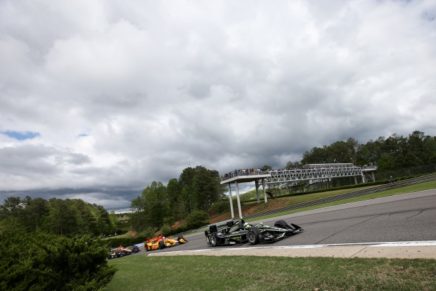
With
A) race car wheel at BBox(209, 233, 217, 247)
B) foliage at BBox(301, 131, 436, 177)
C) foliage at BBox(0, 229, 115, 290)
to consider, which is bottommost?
race car wheel at BBox(209, 233, 217, 247)

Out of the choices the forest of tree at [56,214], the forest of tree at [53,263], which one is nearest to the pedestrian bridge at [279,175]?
the forest of tree at [53,263]

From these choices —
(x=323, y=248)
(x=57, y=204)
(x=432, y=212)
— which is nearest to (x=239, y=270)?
(x=323, y=248)

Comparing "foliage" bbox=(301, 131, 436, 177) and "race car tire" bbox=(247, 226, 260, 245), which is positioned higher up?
"foliage" bbox=(301, 131, 436, 177)

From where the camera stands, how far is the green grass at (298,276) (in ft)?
16.7

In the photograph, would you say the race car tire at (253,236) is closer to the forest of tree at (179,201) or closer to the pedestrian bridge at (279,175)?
the pedestrian bridge at (279,175)

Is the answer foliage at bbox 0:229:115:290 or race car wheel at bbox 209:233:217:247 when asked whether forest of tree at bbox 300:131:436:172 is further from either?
foliage at bbox 0:229:115:290

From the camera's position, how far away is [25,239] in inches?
329

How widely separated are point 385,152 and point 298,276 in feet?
410

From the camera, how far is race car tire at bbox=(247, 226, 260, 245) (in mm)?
13325

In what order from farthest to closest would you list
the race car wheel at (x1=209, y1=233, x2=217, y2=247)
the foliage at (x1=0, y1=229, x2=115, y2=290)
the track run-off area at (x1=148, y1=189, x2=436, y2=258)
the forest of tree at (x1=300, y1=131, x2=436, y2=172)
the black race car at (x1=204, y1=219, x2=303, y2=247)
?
the forest of tree at (x1=300, y1=131, x2=436, y2=172), the race car wheel at (x1=209, y1=233, x2=217, y2=247), the black race car at (x1=204, y1=219, x2=303, y2=247), the track run-off area at (x1=148, y1=189, x2=436, y2=258), the foliage at (x1=0, y1=229, x2=115, y2=290)

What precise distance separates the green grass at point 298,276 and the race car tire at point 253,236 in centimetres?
382

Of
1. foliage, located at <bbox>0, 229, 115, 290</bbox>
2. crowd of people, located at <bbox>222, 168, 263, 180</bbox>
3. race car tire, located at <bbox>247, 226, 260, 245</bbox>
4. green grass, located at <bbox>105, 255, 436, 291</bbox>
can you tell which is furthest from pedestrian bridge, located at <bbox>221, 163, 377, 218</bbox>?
foliage, located at <bbox>0, 229, 115, 290</bbox>

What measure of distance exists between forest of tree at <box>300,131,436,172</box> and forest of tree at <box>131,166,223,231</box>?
56051 millimetres

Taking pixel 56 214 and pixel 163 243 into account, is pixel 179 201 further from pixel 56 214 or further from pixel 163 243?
pixel 163 243
